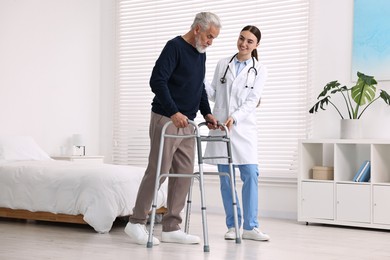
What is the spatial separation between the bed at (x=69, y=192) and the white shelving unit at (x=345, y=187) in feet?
4.20

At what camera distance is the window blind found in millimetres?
6344

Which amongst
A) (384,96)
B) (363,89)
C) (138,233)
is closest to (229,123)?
(138,233)

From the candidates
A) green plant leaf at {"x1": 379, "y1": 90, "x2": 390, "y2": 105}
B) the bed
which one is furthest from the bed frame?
green plant leaf at {"x1": 379, "y1": 90, "x2": 390, "y2": 105}

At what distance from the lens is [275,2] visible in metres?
6.50

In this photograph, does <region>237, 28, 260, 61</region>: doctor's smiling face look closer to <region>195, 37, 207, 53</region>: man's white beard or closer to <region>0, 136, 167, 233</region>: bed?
<region>195, 37, 207, 53</region>: man's white beard

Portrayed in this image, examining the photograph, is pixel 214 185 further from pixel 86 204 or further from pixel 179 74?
pixel 179 74

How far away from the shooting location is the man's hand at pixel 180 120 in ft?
12.8

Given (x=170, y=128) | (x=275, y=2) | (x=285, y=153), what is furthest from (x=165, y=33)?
(x=170, y=128)

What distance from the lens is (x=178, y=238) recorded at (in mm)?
4277

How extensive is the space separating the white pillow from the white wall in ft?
1.13

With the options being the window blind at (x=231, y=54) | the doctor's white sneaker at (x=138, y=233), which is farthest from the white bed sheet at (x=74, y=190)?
the window blind at (x=231, y=54)

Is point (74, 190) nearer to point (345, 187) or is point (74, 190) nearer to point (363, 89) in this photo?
point (345, 187)

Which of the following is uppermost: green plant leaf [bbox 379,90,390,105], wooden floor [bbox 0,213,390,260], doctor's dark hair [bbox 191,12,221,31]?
doctor's dark hair [bbox 191,12,221,31]

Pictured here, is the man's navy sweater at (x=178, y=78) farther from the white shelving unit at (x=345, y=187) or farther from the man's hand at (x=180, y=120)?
the white shelving unit at (x=345, y=187)
